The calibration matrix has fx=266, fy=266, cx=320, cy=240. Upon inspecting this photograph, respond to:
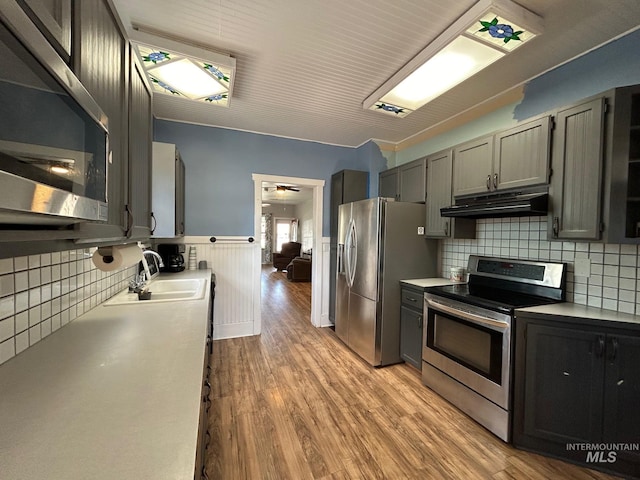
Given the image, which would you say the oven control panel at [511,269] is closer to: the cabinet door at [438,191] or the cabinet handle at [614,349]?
the cabinet door at [438,191]

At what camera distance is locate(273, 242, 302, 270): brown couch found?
920cm

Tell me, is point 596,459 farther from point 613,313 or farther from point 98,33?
point 98,33

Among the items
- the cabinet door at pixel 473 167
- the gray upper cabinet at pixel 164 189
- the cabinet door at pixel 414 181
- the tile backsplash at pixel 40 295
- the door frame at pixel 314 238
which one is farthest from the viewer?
the door frame at pixel 314 238

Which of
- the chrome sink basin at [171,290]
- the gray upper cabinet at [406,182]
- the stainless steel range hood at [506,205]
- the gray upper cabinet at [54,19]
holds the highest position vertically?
the gray upper cabinet at [406,182]

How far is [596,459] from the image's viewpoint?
5.10 feet

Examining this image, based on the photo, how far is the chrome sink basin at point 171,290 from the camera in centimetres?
190

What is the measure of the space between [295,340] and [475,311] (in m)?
2.18

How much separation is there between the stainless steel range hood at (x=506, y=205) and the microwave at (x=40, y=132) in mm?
2346

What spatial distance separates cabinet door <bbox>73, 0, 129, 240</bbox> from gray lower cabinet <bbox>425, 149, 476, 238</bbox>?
2.57 meters

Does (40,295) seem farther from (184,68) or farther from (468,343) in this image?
(468,343)

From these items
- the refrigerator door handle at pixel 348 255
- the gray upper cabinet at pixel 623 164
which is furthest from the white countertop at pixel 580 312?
the refrigerator door handle at pixel 348 255

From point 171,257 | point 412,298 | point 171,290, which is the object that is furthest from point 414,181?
point 171,257

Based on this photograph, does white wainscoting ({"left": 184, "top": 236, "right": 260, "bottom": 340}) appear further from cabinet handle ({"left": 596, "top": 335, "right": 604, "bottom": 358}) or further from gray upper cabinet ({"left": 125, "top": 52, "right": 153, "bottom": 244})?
cabinet handle ({"left": 596, "top": 335, "right": 604, "bottom": 358})

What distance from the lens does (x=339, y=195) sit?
3.67 metres
